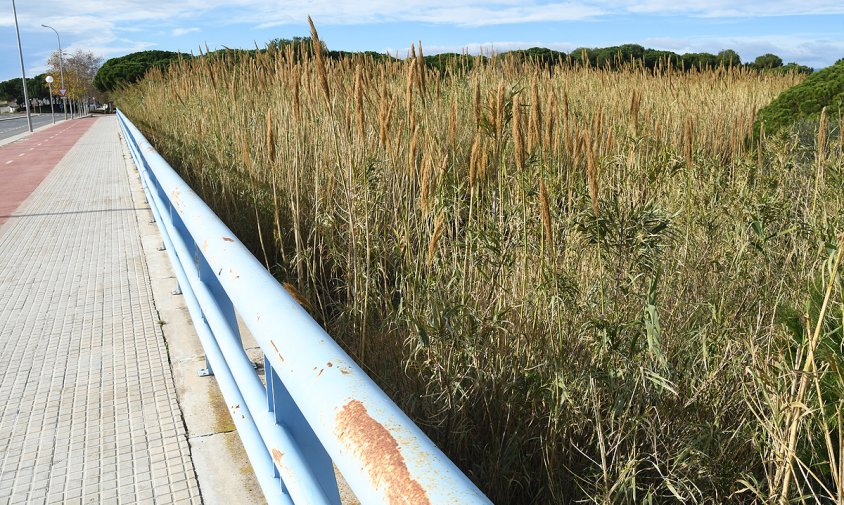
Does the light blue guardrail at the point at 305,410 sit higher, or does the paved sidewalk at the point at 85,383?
the light blue guardrail at the point at 305,410

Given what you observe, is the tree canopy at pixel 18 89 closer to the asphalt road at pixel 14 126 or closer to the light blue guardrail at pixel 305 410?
the asphalt road at pixel 14 126

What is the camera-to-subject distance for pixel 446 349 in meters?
2.80

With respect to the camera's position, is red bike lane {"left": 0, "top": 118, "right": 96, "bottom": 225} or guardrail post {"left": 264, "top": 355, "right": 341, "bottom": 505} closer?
guardrail post {"left": 264, "top": 355, "right": 341, "bottom": 505}

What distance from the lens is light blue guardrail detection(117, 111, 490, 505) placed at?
0.97 m

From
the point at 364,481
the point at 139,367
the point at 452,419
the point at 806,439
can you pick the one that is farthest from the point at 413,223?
the point at 364,481

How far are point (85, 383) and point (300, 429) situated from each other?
2.48 m

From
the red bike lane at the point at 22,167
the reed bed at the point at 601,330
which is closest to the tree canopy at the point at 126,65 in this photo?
the red bike lane at the point at 22,167

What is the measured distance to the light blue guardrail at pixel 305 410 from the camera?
966 mm

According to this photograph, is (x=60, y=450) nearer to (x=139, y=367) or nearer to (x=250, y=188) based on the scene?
(x=139, y=367)

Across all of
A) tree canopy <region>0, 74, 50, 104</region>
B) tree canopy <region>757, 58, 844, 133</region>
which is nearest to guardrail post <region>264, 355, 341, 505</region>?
tree canopy <region>757, 58, 844, 133</region>

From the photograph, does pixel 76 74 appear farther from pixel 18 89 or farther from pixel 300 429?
pixel 300 429

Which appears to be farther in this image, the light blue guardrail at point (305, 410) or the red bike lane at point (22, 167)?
the red bike lane at point (22, 167)

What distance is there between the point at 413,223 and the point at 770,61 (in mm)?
19532

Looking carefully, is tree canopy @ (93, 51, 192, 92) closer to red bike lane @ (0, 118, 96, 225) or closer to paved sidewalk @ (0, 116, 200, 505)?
red bike lane @ (0, 118, 96, 225)
